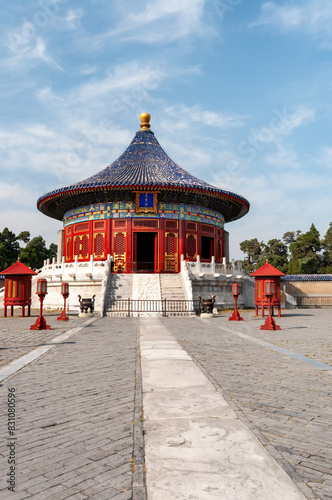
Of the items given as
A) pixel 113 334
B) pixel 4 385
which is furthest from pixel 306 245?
pixel 4 385

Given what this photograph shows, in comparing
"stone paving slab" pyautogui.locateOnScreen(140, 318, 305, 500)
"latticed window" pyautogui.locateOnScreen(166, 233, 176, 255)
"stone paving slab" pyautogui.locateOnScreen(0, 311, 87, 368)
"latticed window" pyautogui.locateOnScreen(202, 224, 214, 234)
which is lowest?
"stone paving slab" pyautogui.locateOnScreen(0, 311, 87, 368)

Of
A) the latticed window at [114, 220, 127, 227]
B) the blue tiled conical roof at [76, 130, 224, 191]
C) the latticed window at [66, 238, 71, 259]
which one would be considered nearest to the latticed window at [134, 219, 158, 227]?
the latticed window at [114, 220, 127, 227]

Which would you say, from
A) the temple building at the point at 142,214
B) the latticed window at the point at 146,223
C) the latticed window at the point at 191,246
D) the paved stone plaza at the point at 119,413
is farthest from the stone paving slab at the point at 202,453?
the latticed window at the point at 191,246

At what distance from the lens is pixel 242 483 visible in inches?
106

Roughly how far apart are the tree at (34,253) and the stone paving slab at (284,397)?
43291 mm

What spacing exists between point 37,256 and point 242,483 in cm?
5169

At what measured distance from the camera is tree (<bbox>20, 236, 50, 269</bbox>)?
50.0 meters

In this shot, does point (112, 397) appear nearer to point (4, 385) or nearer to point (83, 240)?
point (4, 385)

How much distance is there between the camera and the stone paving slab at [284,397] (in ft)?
10.3

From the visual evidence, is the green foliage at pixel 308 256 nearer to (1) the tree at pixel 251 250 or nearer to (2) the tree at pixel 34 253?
(1) the tree at pixel 251 250

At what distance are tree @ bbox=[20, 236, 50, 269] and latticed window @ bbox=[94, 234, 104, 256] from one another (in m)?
23.8

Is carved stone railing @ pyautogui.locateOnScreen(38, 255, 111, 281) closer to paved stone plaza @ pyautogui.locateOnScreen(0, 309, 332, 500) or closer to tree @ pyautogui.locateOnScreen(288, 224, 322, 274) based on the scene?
paved stone plaza @ pyautogui.locateOnScreen(0, 309, 332, 500)

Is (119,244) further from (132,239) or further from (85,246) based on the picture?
(85,246)

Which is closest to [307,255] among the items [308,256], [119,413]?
[308,256]
